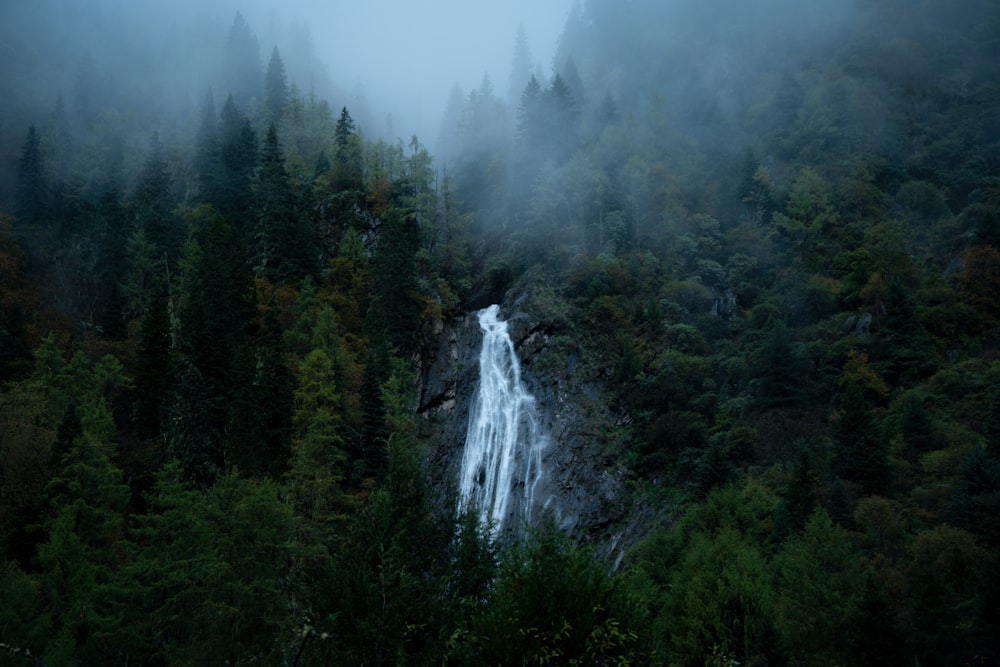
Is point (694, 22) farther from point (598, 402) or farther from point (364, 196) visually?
point (598, 402)

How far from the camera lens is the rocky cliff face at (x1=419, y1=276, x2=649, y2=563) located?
128 ft

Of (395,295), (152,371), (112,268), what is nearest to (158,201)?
(112,268)

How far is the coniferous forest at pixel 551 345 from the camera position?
19.3 m

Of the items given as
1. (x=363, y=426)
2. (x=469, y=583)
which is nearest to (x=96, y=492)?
(x=363, y=426)

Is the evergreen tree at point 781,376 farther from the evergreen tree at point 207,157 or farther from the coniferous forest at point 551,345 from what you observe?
the evergreen tree at point 207,157

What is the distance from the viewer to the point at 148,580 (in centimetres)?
2777

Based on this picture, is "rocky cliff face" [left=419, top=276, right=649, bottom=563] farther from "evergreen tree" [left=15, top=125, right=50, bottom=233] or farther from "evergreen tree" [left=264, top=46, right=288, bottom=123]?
"evergreen tree" [left=264, top=46, right=288, bottom=123]

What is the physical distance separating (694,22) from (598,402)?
75593 mm

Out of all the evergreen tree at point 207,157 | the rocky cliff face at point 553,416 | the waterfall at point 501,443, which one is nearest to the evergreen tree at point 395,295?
the rocky cliff face at point 553,416

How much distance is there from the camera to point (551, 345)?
49.6m

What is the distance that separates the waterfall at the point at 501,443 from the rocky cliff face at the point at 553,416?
2.23 feet

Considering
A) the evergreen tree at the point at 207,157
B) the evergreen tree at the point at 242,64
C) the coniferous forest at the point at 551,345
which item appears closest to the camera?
the coniferous forest at the point at 551,345

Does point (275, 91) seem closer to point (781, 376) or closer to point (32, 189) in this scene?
point (32, 189)

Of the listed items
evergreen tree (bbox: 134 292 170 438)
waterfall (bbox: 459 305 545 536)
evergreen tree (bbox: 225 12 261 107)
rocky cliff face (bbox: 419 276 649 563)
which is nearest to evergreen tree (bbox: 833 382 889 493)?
rocky cliff face (bbox: 419 276 649 563)
